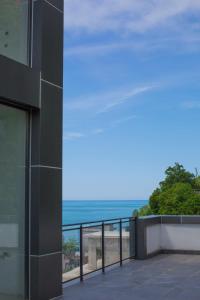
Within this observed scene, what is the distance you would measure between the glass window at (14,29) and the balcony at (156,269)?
3.85 meters

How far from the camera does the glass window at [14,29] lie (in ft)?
25.1

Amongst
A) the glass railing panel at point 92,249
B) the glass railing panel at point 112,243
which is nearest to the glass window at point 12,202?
the glass railing panel at point 92,249

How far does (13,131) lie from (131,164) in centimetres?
5144

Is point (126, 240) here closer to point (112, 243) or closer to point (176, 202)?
point (112, 243)

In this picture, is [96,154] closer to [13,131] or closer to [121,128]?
[121,128]

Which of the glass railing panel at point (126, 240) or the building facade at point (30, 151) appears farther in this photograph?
the glass railing panel at point (126, 240)

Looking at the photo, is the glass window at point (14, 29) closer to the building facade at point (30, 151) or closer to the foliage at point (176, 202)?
the building facade at point (30, 151)

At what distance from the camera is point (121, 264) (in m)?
11.6

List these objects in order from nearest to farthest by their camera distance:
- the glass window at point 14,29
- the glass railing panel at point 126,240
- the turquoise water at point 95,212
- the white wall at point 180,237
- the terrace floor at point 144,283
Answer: the glass window at point 14,29, the terrace floor at point 144,283, the glass railing panel at point 126,240, the white wall at point 180,237, the turquoise water at point 95,212

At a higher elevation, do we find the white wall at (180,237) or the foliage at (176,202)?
the foliage at (176,202)

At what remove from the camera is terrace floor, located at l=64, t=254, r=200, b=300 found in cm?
846

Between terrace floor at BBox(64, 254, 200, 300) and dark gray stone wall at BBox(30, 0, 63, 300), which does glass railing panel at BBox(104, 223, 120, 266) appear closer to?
terrace floor at BBox(64, 254, 200, 300)

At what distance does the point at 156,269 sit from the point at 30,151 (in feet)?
14.6

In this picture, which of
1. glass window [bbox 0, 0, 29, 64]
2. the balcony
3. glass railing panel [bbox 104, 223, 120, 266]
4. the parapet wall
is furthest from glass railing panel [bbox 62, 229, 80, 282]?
the parapet wall
